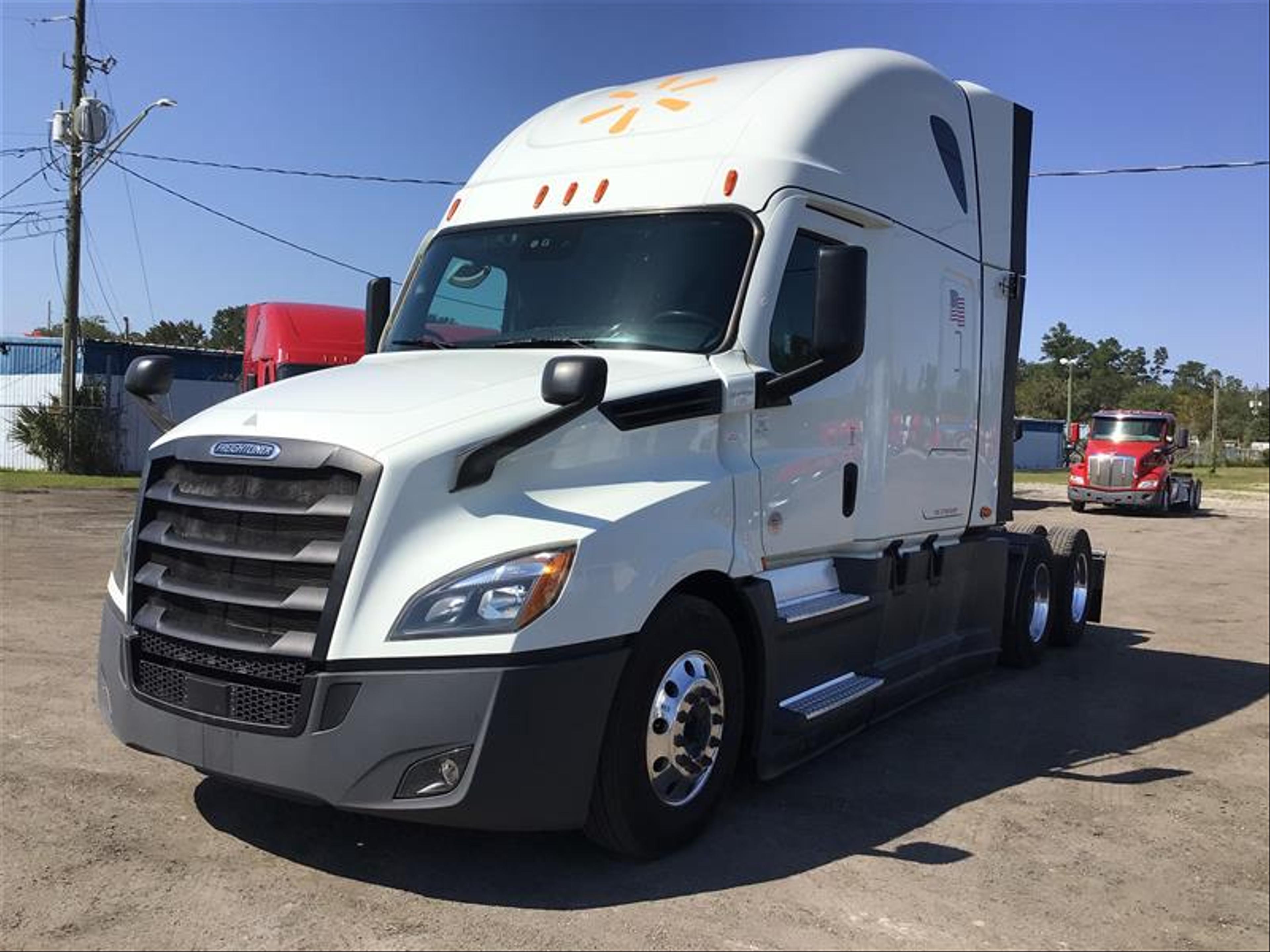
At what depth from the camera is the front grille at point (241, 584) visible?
3.55 meters

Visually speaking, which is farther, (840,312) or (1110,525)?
(1110,525)

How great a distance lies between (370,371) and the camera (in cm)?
464

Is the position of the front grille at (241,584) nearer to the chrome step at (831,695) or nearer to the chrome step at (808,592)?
the chrome step at (808,592)

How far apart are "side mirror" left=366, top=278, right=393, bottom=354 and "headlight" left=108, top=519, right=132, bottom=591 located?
228cm

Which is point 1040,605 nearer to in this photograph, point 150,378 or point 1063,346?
point 150,378

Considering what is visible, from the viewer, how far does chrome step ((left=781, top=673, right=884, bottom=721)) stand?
15.7 feet

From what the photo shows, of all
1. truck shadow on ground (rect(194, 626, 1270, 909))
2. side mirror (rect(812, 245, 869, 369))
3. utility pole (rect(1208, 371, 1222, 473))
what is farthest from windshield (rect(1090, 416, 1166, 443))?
utility pole (rect(1208, 371, 1222, 473))

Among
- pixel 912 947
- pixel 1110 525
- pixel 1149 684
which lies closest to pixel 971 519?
pixel 1149 684

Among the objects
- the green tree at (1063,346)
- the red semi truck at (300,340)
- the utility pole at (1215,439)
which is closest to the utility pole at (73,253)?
the red semi truck at (300,340)

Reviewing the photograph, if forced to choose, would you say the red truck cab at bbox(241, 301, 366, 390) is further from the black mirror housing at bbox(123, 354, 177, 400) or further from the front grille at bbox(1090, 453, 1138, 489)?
the front grille at bbox(1090, 453, 1138, 489)

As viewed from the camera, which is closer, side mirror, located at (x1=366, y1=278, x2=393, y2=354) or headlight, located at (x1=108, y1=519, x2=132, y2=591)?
headlight, located at (x1=108, y1=519, x2=132, y2=591)

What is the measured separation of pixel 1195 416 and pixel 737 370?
9270cm

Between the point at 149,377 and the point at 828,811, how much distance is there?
360 centimetres

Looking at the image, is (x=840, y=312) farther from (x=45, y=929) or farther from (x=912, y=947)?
(x=45, y=929)
